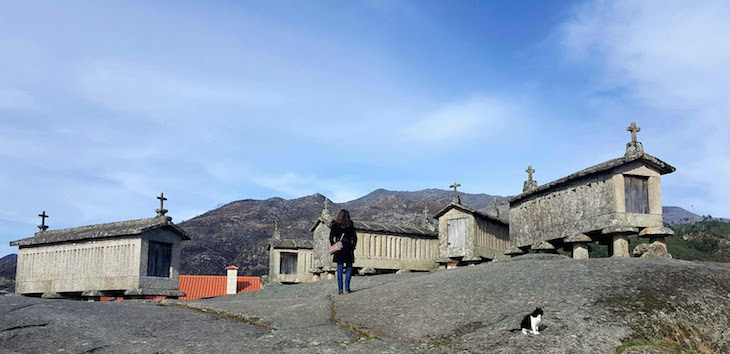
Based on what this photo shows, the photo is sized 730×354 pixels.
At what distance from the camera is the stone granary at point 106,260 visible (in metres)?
24.0

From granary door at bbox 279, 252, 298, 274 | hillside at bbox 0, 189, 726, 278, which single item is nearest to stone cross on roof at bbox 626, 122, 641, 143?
granary door at bbox 279, 252, 298, 274

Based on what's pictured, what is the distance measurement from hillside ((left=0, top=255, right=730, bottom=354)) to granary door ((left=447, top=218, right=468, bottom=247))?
13.6 meters

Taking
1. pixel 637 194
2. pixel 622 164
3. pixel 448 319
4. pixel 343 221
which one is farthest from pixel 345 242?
pixel 637 194

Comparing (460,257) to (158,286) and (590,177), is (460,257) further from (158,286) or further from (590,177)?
(158,286)

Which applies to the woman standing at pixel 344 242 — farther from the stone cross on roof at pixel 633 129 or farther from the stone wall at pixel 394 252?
the stone wall at pixel 394 252

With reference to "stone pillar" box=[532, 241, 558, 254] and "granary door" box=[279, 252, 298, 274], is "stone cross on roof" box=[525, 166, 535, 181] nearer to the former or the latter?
"stone pillar" box=[532, 241, 558, 254]

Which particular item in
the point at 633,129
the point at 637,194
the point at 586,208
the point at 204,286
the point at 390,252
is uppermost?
the point at 633,129

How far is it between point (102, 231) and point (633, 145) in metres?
20.4

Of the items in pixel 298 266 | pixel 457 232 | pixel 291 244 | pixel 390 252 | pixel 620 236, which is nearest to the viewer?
pixel 620 236

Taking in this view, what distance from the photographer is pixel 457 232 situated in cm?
2766

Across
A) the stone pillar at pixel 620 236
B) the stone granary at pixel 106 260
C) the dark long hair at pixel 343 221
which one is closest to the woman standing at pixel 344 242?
the dark long hair at pixel 343 221

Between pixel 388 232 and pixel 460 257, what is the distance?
4.04 m

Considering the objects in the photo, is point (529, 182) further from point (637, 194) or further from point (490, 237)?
point (637, 194)

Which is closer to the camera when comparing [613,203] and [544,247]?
[613,203]
